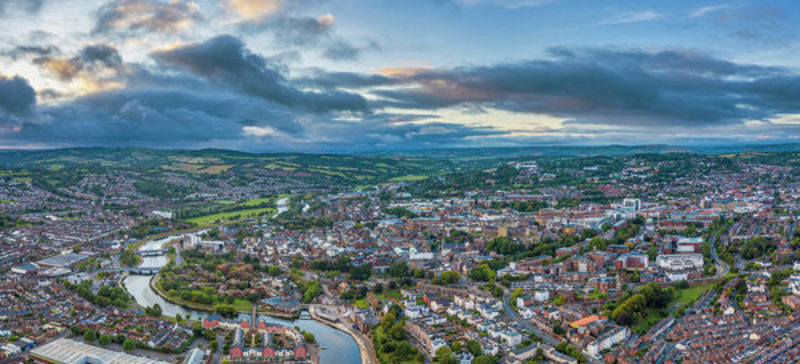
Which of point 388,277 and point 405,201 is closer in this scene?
point 388,277

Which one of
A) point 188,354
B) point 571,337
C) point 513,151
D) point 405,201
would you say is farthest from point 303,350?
point 513,151

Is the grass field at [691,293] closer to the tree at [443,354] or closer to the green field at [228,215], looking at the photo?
the tree at [443,354]

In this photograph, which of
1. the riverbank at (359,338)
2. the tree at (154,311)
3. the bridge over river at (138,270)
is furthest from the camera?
the bridge over river at (138,270)

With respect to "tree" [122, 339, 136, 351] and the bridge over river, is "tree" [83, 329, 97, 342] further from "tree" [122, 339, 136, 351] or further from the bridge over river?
the bridge over river

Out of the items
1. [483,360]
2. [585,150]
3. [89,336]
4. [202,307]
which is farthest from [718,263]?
[585,150]

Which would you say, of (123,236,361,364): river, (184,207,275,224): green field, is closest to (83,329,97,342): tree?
(123,236,361,364): river

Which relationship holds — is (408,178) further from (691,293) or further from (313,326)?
(313,326)

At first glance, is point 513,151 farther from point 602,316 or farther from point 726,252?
point 602,316

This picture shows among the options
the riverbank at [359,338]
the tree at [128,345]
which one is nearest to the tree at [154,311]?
the tree at [128,345]
